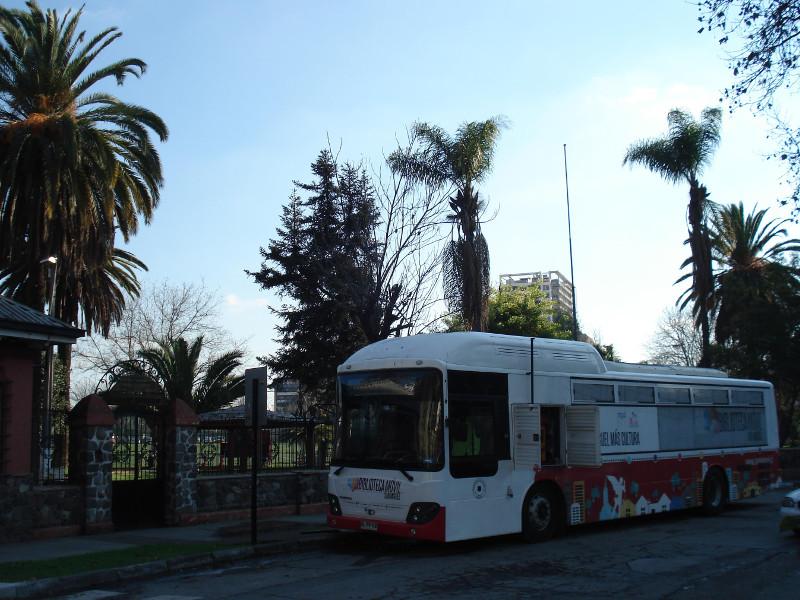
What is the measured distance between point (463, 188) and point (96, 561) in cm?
1816

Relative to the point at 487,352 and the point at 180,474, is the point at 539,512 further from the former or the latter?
the point at 180,474

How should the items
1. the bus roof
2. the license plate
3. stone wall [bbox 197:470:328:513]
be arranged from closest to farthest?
the license plate → the bus roof → stone wall [bbox 197:470:328:513]

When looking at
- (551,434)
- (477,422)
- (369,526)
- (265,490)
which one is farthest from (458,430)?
(265,490)

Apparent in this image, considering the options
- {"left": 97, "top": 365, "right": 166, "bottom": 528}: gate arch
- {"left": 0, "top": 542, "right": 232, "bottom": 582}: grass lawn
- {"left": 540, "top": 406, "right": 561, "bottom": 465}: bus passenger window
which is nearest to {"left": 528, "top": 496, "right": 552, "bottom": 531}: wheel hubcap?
{"left": 540, "top": 406, "right": 561, "bottom": 465}: bus passenger window

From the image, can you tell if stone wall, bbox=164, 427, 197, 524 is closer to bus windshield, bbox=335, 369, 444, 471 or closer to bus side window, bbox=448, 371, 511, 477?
bus windshield, bbox=335, 369, 444, 471

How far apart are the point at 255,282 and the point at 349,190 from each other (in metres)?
6.46

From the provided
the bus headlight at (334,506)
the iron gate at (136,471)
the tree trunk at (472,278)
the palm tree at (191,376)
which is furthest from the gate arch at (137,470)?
the tree trunk at (472,278)

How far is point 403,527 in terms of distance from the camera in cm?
1170

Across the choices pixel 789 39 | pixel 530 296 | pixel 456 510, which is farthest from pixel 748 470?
pixel 530 296

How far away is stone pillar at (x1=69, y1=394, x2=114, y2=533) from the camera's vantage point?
14.6m

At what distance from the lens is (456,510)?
38.2ft

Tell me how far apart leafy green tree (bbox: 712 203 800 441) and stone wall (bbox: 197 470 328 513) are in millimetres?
20967

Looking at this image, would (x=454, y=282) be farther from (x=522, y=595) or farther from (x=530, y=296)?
A: (x=530, y=296)

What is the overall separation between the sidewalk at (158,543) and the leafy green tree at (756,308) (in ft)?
73.4
